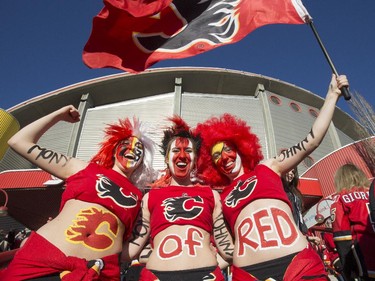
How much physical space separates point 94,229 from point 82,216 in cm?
13

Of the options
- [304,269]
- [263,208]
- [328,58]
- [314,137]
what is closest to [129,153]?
[263,208]

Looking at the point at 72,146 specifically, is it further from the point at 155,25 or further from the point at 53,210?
the point at 155,25

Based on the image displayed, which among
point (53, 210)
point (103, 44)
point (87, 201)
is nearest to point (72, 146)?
point (53, 210)

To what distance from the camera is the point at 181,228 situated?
2258mm

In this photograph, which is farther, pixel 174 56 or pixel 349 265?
pixel 174 56

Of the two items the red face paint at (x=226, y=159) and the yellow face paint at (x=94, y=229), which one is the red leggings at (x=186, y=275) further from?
the red face paint at (x=226, y=159)

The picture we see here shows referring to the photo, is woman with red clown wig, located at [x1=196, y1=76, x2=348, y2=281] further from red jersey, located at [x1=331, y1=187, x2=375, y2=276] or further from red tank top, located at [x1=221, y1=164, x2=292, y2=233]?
red jersey, located at [x1=331, y1=187, x2=375, y2=276]

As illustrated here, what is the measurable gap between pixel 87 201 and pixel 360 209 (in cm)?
304

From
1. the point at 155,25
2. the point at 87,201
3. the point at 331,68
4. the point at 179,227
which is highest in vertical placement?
the point at 155,25

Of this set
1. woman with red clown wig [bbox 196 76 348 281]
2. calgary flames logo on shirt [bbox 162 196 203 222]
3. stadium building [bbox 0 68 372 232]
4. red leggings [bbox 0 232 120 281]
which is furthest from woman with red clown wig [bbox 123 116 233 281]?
stadium building [bbox 0 68 372 232]

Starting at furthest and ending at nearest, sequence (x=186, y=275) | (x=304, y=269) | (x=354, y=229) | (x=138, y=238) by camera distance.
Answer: (x=354, y=229), (x=138, y=238), (x=186, y=275), (x=304, y=269)

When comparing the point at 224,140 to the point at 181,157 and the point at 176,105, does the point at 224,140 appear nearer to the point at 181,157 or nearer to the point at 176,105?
the point at 181,157

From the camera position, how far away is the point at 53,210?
14.1 metres

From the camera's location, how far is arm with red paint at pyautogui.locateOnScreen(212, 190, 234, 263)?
7.84 ft
